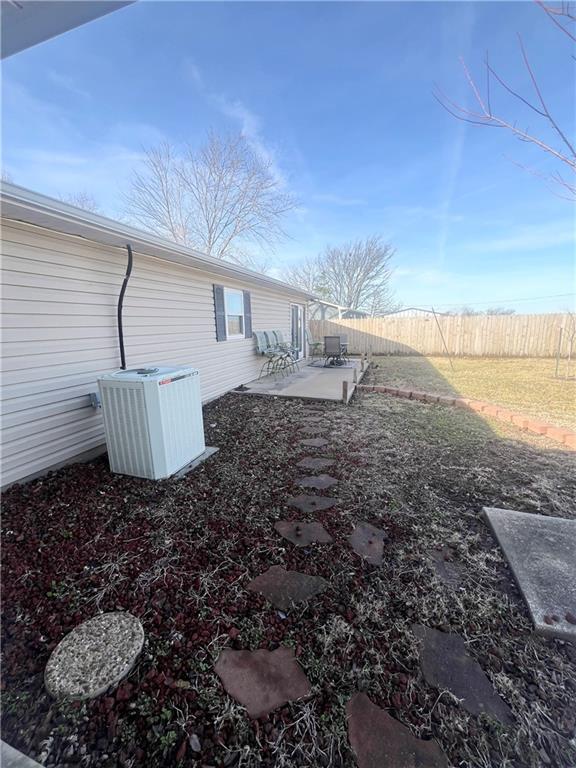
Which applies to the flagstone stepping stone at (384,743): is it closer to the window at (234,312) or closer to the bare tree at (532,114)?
the bare tree at (532,114)

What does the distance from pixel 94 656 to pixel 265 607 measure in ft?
2.34

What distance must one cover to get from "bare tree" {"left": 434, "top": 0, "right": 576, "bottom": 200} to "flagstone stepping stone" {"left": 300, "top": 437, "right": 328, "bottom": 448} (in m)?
2.77

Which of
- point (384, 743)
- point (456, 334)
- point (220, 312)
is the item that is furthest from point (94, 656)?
point (456, 334)

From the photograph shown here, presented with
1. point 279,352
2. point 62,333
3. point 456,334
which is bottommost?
point 279,352

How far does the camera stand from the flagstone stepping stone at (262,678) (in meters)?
1.15

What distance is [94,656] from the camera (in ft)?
4.19

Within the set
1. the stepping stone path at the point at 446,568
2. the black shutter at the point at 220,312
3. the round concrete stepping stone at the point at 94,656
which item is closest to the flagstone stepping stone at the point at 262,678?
the round concrete stepping stone at the point at 94,656

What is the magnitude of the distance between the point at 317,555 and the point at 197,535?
783 mm

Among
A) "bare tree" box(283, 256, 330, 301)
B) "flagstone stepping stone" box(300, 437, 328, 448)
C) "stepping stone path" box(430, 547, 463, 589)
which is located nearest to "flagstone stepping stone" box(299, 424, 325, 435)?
"flagstone stepping stone" box(300, 437, 328, 448)

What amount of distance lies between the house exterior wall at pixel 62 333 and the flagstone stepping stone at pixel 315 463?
85.1 inches

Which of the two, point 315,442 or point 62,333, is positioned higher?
point 62,333

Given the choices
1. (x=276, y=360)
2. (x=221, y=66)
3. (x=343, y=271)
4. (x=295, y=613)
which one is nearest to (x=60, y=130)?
(x=221, y=66)

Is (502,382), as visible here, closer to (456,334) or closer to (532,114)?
(456,334)

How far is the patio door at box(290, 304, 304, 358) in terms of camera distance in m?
10.5
